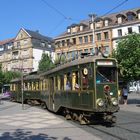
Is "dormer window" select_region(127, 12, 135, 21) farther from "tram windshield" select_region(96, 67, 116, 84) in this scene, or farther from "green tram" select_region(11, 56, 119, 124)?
"tram windshield" select_region(96, 67, 116, 84)

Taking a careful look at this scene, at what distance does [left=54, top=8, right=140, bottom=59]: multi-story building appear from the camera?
247 feet

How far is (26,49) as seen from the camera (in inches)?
3895

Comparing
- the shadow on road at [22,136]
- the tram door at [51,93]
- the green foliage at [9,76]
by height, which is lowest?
the shadow on road at [22,136]

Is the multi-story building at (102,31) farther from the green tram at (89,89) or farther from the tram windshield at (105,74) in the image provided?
the tram windshield at (105,74)

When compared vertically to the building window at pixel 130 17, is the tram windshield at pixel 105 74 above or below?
below

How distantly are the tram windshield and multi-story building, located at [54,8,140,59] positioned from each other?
178ft

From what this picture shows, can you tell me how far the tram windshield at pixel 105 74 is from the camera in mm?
16047

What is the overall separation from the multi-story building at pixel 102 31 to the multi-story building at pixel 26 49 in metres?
9.54

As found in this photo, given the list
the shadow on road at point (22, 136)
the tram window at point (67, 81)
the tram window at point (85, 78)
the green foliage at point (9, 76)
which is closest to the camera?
the shadow on road at point (22, 136)

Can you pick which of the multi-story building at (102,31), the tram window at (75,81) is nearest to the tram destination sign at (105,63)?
the tram window at (75,81)

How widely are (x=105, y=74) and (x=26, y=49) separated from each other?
83786 millimetres

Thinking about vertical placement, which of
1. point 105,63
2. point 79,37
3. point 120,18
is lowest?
point 105,63

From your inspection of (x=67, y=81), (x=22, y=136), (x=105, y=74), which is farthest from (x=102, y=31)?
(x=22, y=136)

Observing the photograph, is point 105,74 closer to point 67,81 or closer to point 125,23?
point 67,81
